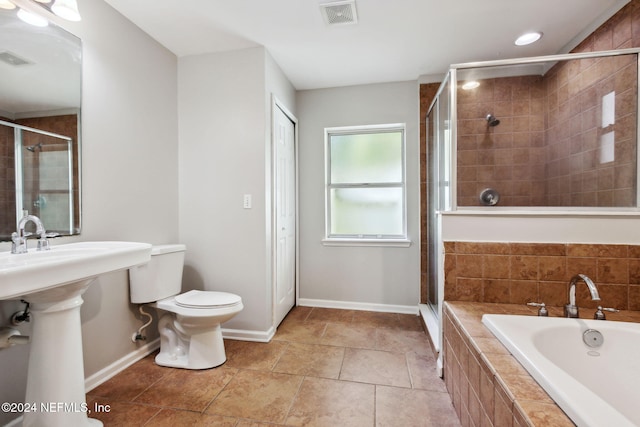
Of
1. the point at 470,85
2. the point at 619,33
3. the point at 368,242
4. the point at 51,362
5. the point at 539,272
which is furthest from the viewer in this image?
the point at 368,242

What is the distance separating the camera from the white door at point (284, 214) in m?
2.45

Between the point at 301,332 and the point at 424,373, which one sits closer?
the point at 424,373

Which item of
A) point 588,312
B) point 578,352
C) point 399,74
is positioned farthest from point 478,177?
point 399,74

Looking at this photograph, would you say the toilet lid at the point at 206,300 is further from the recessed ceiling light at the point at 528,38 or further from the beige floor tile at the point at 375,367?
the recessed ceiling light at the point at 528,38

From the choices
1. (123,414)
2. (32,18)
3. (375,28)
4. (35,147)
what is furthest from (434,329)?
(32,18)

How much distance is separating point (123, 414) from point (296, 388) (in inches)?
35.2

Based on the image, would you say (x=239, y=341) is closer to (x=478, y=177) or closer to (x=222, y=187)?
(x=222, y=187)

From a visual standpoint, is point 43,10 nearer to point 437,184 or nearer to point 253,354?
point 253,354

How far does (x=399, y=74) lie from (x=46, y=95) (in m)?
2.63

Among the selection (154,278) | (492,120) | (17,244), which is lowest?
Answer: (154,278)

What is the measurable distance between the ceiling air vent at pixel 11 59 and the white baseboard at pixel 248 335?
2026mm

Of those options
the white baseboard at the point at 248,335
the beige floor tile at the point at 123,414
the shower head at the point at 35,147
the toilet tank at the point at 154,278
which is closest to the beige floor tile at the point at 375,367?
the white baseboard at the point at 248,335

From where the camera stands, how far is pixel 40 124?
1.42 meters

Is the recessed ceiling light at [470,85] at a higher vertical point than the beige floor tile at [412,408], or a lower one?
higher
